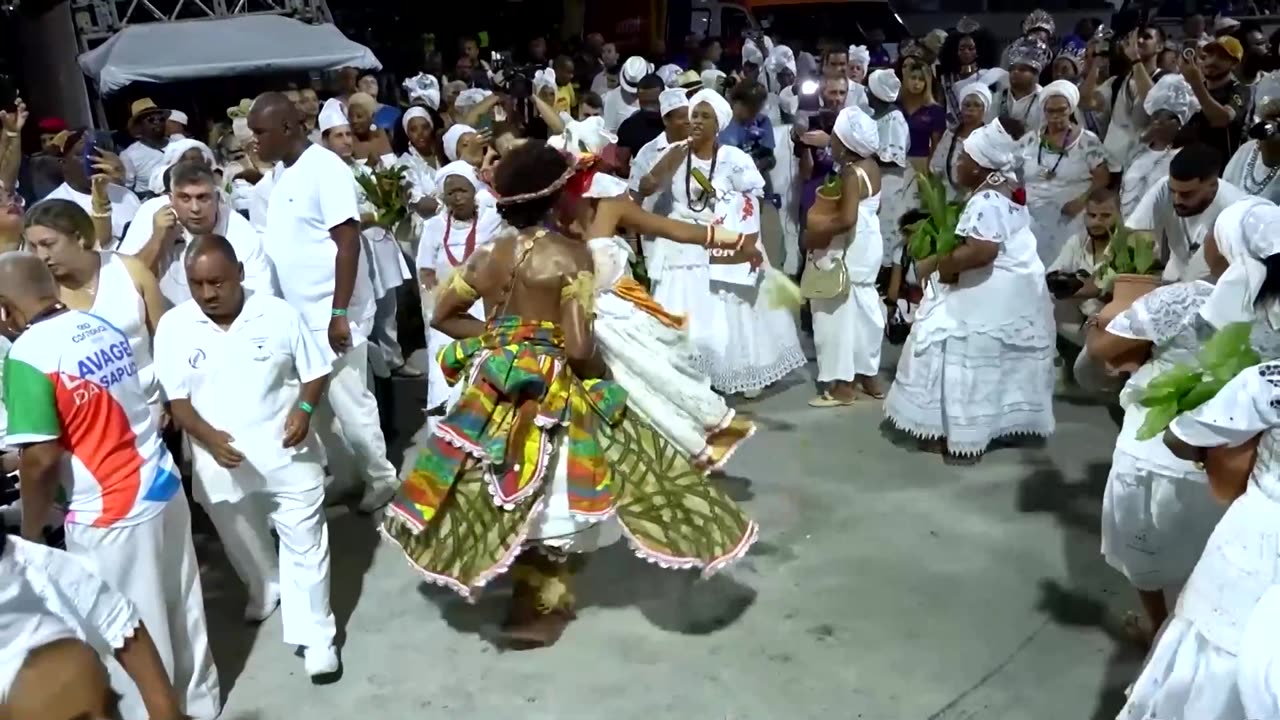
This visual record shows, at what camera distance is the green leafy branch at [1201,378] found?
2689mm

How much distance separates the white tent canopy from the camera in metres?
12.1

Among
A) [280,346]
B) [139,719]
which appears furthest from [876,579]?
[139,719]

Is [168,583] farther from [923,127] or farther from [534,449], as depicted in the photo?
[923,127]

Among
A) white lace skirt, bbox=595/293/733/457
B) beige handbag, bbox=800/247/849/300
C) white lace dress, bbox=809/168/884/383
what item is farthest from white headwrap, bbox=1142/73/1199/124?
white lace skirt, bbox=595/293/733/457

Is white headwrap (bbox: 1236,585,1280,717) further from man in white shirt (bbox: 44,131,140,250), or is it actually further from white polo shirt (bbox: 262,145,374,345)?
man in white shirt (bbox: 44,131,140,250)

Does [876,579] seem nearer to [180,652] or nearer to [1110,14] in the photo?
[180,652]

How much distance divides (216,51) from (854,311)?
883 centimetres

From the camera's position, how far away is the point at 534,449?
4.12m

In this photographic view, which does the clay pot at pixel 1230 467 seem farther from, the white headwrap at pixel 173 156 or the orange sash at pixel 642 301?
the white headwrap at pixel 173 156

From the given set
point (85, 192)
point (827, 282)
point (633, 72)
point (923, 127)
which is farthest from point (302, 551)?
point (633, 72)

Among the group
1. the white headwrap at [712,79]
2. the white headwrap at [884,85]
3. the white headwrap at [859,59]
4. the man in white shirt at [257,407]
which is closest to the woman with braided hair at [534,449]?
the man in white shirt at [257,407]

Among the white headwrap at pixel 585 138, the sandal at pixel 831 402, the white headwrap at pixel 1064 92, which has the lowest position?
the sandal at pixel 831 402

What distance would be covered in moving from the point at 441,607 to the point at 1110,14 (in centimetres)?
1756

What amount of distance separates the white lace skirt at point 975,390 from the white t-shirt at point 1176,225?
1117 mm
